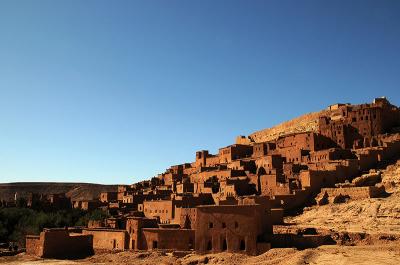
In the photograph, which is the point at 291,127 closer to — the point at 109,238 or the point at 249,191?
the point at 249,191

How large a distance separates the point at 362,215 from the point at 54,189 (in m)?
82.4

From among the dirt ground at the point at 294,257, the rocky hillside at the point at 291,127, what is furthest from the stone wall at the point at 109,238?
the rocky hillside at the point at 291,127

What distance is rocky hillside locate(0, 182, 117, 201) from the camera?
95.1m

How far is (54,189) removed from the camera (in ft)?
334

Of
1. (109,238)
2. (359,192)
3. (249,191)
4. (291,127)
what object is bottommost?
(109,238)

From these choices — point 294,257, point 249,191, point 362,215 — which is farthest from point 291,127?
point 294,257

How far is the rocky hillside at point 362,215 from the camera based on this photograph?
29516mm

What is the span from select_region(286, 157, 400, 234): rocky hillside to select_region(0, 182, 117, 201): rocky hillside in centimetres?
6645

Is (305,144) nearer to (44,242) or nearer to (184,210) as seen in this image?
(184,210)

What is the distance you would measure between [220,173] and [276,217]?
635 inches

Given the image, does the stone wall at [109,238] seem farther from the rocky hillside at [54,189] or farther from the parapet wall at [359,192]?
the rocky hillside at [54,189]

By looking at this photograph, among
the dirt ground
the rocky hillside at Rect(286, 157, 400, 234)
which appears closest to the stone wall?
the dirt ground

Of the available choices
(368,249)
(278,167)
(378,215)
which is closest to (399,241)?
(368,249)

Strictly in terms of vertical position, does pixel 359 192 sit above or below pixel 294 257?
above
